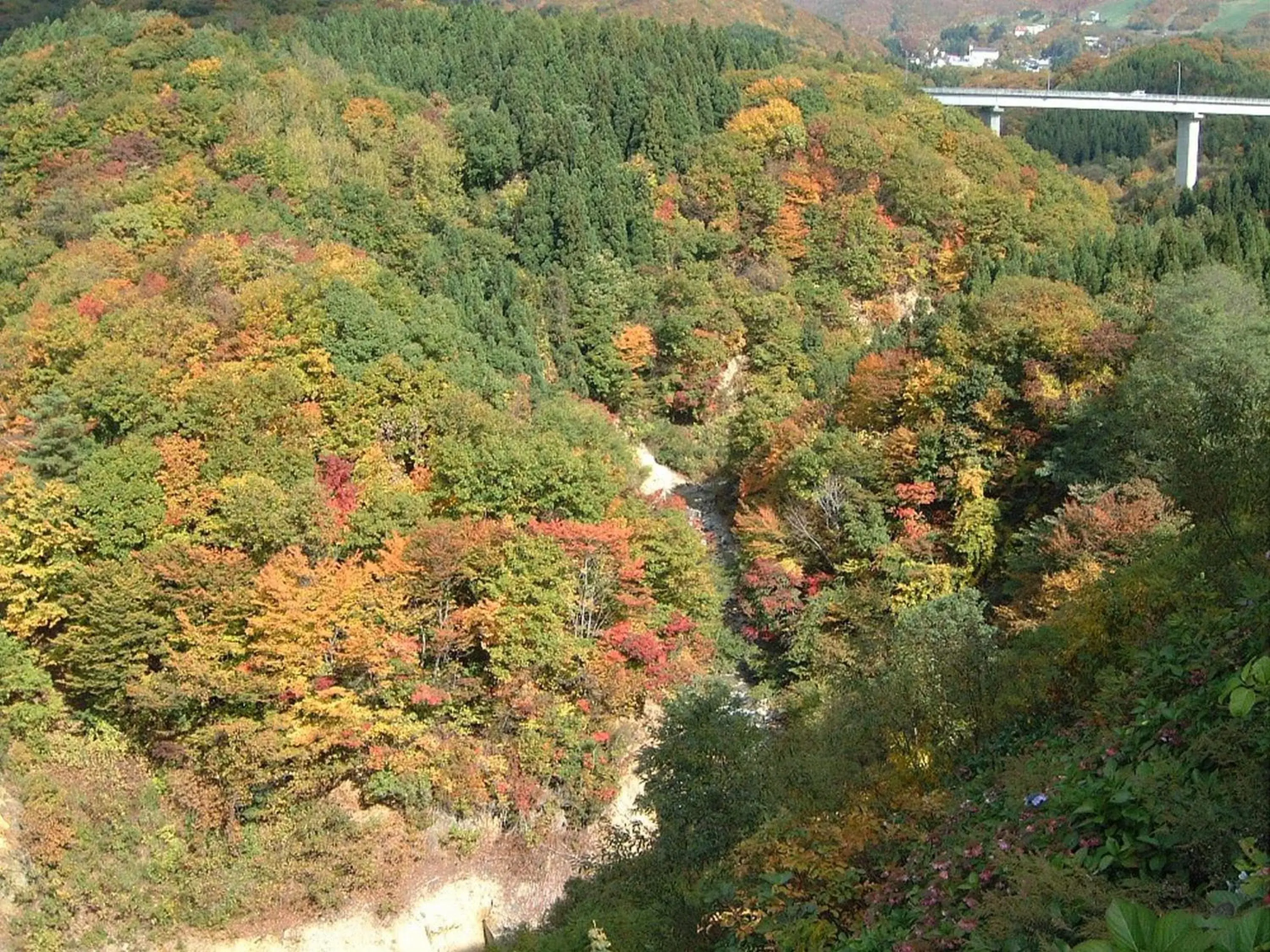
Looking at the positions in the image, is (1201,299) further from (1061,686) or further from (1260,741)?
(1260,741)

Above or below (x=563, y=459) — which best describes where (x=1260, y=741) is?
above

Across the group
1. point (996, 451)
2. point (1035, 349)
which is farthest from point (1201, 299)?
point (996, 451)

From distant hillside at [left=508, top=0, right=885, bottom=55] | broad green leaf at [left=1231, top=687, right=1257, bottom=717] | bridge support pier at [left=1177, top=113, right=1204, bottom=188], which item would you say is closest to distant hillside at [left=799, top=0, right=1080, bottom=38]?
distant hillside at [left=508, top=0, right=885, bottom=55]

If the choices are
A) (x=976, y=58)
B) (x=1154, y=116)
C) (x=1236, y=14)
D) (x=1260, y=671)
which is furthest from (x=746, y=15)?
(x=1260, y=671)

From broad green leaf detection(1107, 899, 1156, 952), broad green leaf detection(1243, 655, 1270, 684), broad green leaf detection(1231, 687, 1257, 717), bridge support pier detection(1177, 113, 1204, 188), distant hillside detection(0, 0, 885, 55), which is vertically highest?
distant hillside detection(0, 0, 885, 55)

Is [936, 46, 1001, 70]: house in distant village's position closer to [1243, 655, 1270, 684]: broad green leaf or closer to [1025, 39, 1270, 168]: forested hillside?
[1025, 39, 1270, 168]: forested hillside

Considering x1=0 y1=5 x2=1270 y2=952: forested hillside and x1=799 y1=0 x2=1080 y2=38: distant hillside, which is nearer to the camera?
x1=0 y1=5 x2=1270 y2=952: forested hillside

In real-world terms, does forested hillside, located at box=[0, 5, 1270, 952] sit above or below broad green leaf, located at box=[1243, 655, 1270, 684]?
below

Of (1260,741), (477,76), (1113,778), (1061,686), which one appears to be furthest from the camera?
(477,76)
